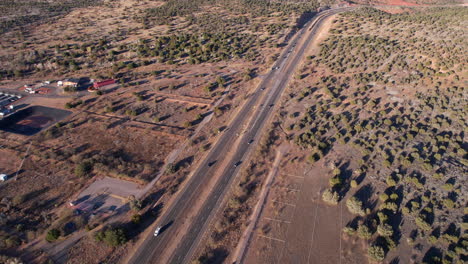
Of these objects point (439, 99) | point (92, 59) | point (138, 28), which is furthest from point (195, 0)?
point (439, 99)

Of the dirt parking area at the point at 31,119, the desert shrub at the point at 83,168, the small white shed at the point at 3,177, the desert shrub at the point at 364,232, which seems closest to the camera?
the desert shrub at the point at 364,232

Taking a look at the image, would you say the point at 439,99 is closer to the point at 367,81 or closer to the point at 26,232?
the point at 367,81

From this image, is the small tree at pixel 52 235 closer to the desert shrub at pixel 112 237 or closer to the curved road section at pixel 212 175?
the desert shrub at pixel 112 237

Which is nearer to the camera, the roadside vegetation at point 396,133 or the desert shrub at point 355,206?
the roadside vegetation at point 396,133

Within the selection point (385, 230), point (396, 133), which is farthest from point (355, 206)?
point (396, 133)

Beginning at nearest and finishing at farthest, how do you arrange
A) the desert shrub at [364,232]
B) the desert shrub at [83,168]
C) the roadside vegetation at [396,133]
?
the desert shrub at [364,232] → the roadside vegetation at [396,133] → the desert shrub at [83,168]

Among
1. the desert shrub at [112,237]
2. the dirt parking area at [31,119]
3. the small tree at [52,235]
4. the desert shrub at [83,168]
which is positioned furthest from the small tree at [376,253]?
the dirt parking area at [31,119]

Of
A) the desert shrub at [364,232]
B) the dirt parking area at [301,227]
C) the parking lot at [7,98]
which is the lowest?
the dirt parking area at [301,227]

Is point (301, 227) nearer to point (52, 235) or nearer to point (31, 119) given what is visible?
point (52, 235)
